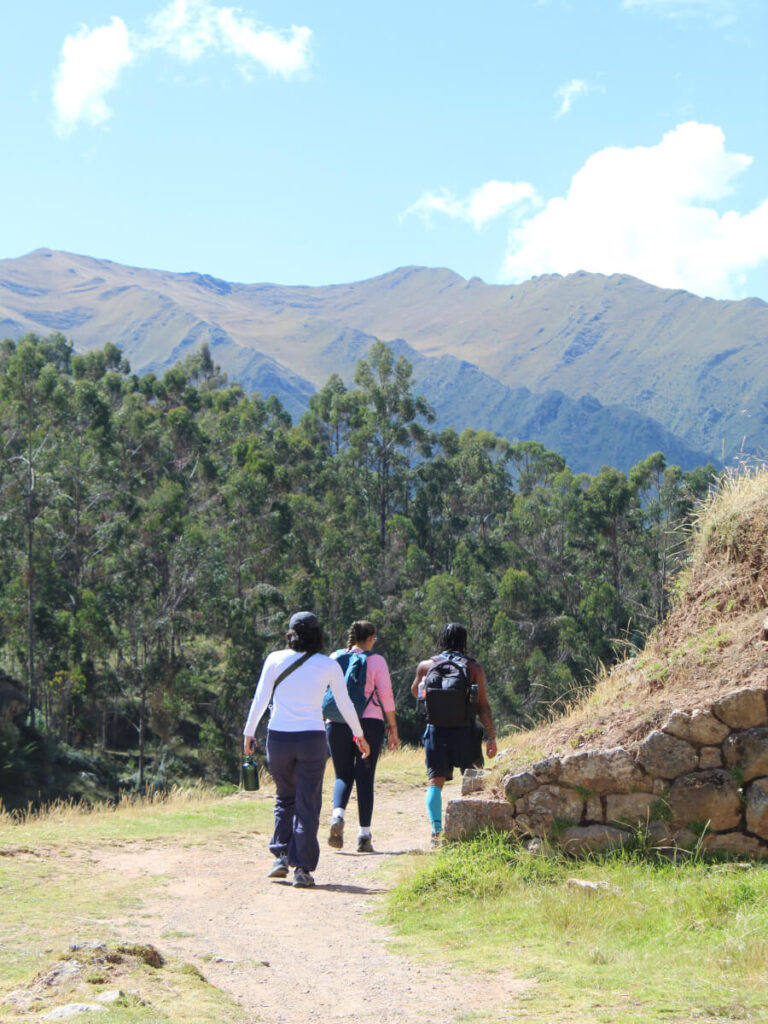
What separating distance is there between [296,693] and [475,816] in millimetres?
1470

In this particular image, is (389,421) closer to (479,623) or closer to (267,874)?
(479,623)

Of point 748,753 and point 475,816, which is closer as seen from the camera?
point 748,753

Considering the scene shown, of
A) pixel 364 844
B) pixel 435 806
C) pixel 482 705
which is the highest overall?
pixel 482 705

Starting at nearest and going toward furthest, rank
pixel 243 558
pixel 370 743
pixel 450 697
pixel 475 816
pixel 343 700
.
Result: 1. pixel 475 816
2. pixel 343 700
3. pixel 450 697
4. pixel 370 743
5. pixel 243 558

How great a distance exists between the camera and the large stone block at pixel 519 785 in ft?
22.6

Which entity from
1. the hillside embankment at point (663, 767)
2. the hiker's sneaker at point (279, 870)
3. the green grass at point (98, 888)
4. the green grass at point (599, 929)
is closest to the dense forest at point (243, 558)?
the green grass at point (98, 888)

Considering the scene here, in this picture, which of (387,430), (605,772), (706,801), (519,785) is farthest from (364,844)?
(387,430)

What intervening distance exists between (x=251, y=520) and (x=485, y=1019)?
4470 cm

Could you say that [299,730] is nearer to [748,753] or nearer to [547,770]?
[547,770]

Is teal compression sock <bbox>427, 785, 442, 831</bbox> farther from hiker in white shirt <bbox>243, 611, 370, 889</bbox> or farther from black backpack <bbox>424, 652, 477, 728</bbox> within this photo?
hiker in white shirt <bbox>243, 611, 370, 889</bbox>

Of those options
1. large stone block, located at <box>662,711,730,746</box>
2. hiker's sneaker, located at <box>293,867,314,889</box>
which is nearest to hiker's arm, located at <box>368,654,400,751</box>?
hiker's sneaker, located at <box>293,867,314,889</box>

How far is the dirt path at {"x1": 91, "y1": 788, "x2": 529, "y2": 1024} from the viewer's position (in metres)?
4.59

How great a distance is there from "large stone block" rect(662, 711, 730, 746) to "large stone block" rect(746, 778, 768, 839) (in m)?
0.34

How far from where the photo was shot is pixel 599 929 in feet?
17.9
